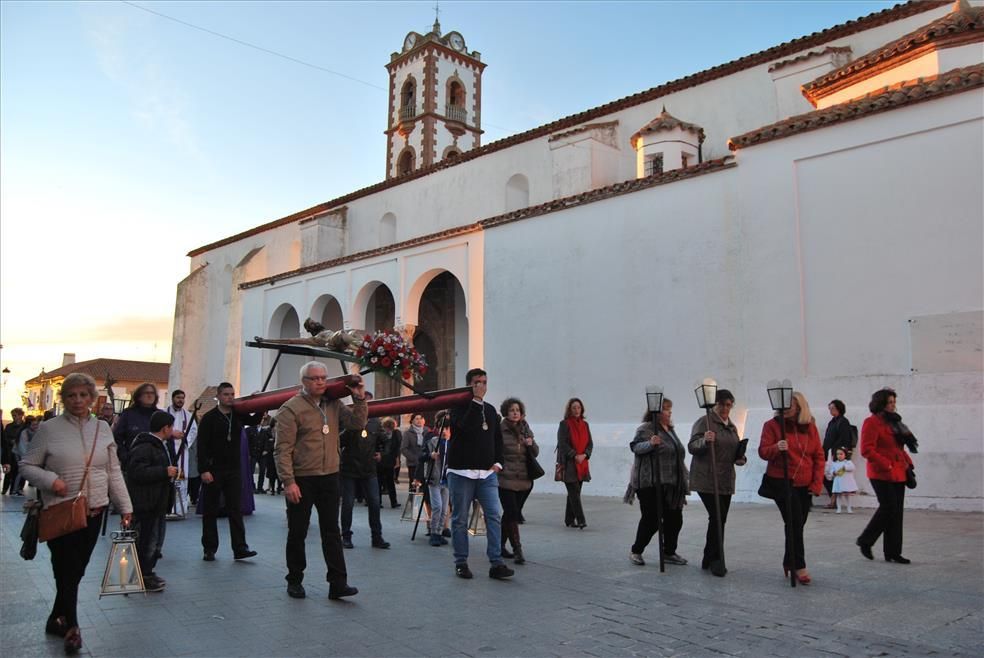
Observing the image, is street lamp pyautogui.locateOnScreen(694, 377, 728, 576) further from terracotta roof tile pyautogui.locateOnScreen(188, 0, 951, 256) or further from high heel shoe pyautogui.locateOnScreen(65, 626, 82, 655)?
terracotta roof tile pyautogui.locateOnScreen(188, 0, 951, 256)

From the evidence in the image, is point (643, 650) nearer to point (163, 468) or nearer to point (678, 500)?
point (678, 500)

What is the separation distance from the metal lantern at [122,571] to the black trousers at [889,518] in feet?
21.7

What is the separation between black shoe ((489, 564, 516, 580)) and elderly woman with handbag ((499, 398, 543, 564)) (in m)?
0.84

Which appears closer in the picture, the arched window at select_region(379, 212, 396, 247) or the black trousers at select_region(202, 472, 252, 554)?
the black trousers at select_region(202, 472, 252, 554)

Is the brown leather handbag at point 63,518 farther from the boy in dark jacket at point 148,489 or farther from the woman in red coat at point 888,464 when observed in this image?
the woman in red coat at point 888,464

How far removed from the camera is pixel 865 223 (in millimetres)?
12516

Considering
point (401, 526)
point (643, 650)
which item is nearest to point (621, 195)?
point (401, 526)

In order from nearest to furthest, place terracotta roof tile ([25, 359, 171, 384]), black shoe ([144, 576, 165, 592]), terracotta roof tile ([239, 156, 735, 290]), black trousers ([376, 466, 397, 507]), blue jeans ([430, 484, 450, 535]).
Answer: black shoe ([144, 576, 165, 592]), blue jeans ([430, 484, 450, 535]), black trousers ([376, 466, 397, 507]), terracotta roof tile ([239, 156, 735, 290]), terracotta roof tile ([25, 359, 171, 384])

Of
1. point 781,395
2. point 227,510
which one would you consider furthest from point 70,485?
point 781,395

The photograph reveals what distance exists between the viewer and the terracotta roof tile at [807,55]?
17.6m

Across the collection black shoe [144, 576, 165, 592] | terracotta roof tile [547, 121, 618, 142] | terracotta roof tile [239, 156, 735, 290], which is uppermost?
terracotta roof tile [547, 121, 618, 142]

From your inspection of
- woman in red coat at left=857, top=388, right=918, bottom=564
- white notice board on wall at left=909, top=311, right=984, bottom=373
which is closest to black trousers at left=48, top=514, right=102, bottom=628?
woman in red coat at left=857, top=388, right=918, bottom=564

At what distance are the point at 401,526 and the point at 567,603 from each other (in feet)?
17.7

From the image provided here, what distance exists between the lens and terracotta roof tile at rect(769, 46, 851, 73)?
57.8 ft
